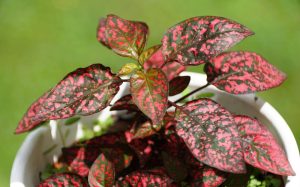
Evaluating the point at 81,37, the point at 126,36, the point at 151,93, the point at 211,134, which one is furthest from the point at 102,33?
the point at 81,37

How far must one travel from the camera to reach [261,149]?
1346mm

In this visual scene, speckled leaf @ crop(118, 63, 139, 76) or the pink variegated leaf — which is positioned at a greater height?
speckled leaf @ crop(118, 63, 139, 76)

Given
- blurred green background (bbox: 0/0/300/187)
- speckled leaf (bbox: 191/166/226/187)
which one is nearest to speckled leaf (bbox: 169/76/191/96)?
speckled leaf (bbox: 191/166/226/187)

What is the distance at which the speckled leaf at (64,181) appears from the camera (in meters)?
1.33

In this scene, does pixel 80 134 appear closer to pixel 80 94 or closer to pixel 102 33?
pixel 102 33

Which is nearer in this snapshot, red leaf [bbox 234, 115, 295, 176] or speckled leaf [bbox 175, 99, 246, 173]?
speckled leaf [bbox 175, 99, 246, 173]

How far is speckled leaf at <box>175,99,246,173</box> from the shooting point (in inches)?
45.3

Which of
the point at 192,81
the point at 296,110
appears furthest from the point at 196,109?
the point at 296,110

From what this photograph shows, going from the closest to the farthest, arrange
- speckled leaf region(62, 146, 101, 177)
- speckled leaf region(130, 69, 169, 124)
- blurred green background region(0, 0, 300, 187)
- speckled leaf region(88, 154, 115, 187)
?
speckled leaf region(130, 69, 169, 124) < speckled leaf region(88, 154, 115, 187) < speckled leaf region(62, 146, 101, 177) < blurred green background region(0, 0, 300, 187)

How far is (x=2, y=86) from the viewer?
8.05ft

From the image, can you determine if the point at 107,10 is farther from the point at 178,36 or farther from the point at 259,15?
the point at 178,36

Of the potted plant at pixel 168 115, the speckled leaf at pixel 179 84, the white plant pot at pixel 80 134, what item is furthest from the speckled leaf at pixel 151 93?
the white plant pot at pixel 80 134

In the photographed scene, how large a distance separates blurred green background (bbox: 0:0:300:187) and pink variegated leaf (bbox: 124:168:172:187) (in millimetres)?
1045

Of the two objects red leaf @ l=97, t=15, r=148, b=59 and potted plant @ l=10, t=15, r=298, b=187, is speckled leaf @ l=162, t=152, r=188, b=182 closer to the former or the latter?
potted plant @ l=10, t=15, r=298, b=187
